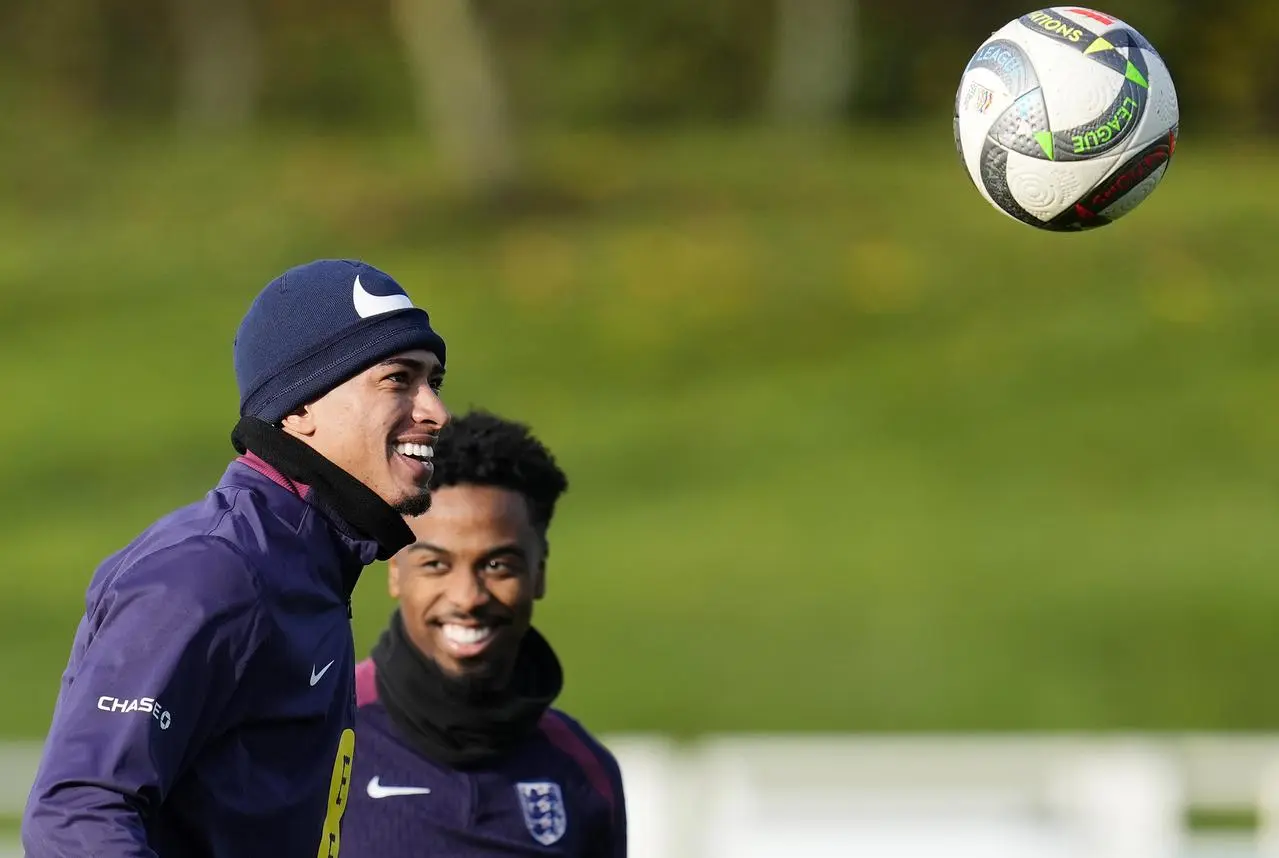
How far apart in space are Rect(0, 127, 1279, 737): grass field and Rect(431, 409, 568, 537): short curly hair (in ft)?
47.7

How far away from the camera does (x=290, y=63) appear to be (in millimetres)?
32188

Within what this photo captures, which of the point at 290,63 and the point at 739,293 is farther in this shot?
the point at 290,63

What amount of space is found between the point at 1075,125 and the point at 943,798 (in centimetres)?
592

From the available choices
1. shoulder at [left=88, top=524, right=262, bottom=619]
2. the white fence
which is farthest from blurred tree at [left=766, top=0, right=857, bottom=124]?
shoulder at [left=88, top=524, right=262, bottom=619]

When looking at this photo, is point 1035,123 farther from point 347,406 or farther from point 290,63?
point 290,63

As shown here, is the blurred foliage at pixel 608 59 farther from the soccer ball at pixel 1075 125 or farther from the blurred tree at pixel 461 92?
the soccer ball at pixel 1075 125

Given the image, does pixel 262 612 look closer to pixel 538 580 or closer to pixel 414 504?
pixel 414 504

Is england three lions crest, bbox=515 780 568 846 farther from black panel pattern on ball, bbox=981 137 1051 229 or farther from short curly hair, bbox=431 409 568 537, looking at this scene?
black panel pattern on ball, bbox=981 137 1051 229

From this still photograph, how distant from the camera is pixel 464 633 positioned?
4832 millimetres

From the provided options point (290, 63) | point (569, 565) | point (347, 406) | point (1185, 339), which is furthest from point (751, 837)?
point (290, 63)

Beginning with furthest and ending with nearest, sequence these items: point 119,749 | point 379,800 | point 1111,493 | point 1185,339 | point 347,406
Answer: point 1185,339
point 1111,493
point 379,800
point 347,406
point 119,749

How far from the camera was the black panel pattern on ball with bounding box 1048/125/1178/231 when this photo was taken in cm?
511

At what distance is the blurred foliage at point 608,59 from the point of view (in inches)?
1182

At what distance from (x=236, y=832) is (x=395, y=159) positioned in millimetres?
27605
